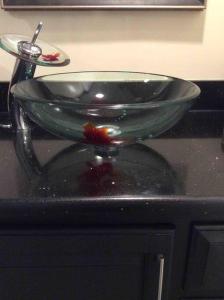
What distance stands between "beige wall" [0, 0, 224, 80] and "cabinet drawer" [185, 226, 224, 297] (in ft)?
1.79

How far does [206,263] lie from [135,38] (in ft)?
2.02

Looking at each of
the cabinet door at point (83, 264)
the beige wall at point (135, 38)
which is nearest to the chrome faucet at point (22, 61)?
the beige wall at point (135, 38)

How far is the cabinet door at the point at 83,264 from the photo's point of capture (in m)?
0.53

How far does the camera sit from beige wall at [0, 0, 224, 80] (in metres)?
0.90

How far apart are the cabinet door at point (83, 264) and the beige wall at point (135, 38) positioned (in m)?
0.56

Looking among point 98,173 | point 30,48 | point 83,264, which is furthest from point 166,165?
point 30,48

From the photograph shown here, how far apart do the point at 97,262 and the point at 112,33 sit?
615 millimetres

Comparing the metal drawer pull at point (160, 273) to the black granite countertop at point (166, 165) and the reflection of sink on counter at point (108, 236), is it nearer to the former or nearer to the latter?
the reflection of sink on counter at point (108, 236)

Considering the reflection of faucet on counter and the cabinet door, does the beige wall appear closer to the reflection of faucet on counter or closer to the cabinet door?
the reflection of faucet on counter

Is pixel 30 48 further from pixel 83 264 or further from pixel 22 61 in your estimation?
pixel 83 264

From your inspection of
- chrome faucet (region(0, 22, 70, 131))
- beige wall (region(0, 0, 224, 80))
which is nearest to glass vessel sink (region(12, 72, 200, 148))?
chrome faucet (region(0, 22, 70, 131))

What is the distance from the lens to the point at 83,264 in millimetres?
555

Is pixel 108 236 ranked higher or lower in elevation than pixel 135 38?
lower

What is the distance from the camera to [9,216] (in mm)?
525
